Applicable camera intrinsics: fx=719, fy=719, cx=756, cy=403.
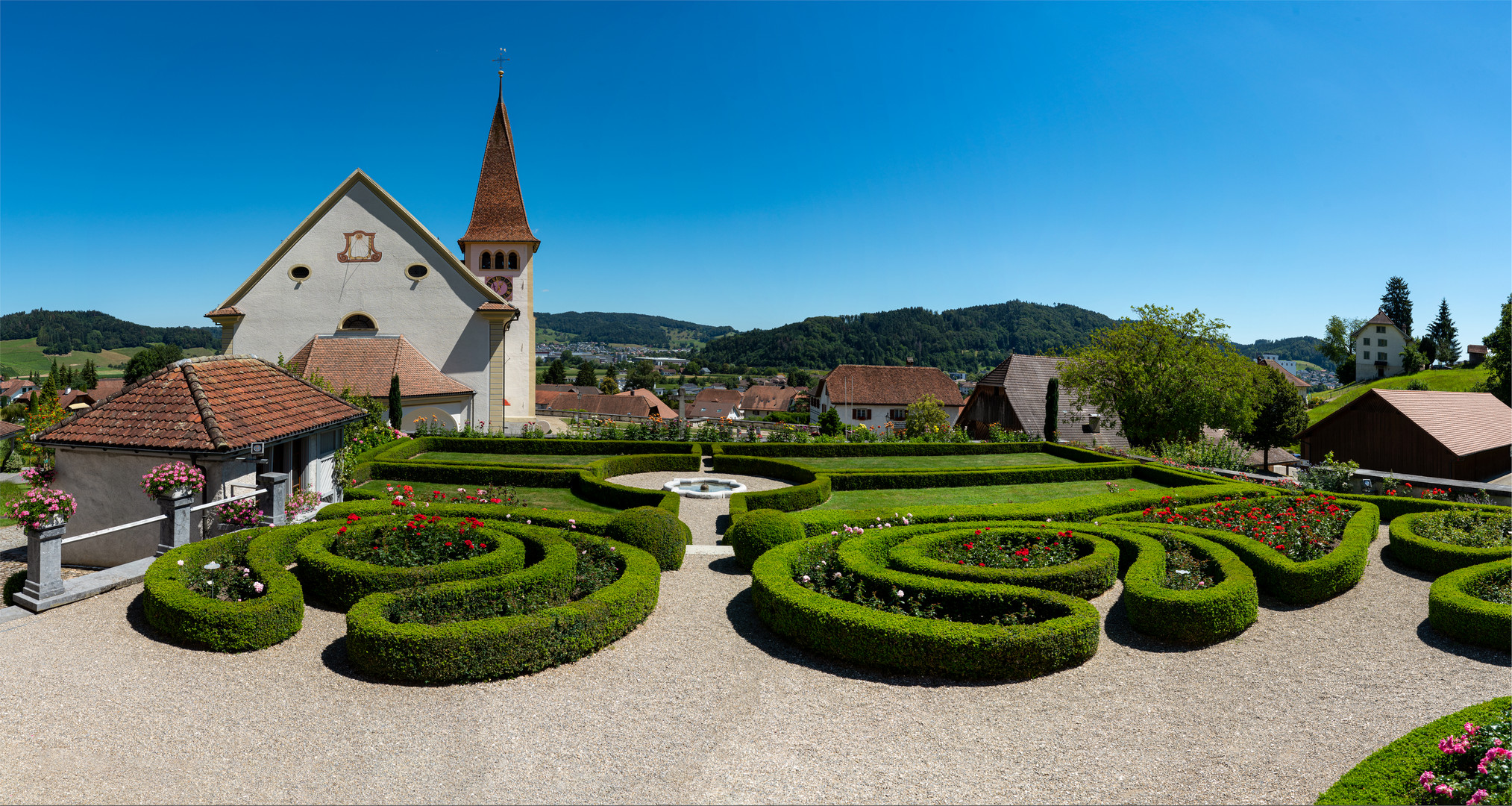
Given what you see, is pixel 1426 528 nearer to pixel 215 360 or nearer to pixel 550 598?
pixel 550 598

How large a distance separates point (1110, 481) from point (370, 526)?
20.7 metres

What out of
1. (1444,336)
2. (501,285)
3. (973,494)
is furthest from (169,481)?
(1444,336)

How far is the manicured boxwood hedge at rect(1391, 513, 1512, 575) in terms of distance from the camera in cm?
1180

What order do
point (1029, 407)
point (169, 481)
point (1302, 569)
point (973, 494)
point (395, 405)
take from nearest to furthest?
point (1302, 569) → point (169, 481) → point (973, 494) → point (395, 405) → point (1029, 407)

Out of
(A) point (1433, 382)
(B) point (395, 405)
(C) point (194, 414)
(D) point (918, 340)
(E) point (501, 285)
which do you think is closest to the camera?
(C) point (194, 414)

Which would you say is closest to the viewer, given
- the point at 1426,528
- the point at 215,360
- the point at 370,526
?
the point at 370,526

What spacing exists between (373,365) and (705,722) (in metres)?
30.6

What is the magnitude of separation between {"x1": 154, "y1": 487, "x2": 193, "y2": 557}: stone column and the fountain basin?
34.3 feet

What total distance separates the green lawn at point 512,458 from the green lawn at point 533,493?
2.17 m

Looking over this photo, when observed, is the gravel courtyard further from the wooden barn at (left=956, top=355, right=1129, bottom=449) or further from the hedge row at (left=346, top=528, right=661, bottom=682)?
the wooden barn at (left=956, top=355, right=1129, bottom=449)

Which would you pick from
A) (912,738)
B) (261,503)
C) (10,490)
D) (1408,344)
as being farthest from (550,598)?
(1408,344)

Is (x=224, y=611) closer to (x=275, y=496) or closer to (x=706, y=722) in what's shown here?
(x=275, y=496)

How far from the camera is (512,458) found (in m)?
24.3

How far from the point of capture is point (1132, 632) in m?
9.77
